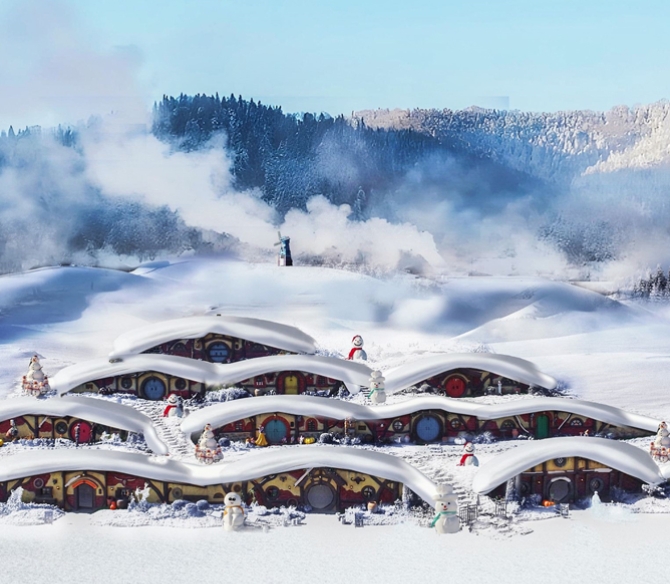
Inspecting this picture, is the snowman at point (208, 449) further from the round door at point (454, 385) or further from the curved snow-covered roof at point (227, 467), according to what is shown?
the round door at point (454, 385)

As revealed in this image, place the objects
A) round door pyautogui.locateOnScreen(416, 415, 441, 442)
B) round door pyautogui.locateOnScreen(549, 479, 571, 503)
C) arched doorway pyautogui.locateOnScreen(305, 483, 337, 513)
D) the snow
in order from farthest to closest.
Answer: round door pyautogui.locateOnScreen(416, 415, 441, 442) < round door pyautogui.locateOnScreen(549, 479, 571, 503) < arched doorway pyautogui.locateOnScreen(305, 483, 337, 513) < the snow

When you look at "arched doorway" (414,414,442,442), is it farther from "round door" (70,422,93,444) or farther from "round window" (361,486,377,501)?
"round door" (70,422,93,444)

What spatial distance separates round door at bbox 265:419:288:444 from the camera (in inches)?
730

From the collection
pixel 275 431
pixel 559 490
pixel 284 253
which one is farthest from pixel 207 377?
pixel 284 253

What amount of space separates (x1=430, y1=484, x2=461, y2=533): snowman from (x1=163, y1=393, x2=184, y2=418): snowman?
238 inches

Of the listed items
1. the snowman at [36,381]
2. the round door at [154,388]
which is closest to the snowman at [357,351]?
the round door at [154,388]

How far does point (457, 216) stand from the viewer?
30266mm

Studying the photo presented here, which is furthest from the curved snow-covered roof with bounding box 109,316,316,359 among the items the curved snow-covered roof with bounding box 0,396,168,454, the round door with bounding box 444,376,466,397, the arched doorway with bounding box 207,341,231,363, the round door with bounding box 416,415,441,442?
the round door with bounding box 416,415,441,442

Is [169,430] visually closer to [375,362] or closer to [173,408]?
[173,408]

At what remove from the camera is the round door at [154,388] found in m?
21.1

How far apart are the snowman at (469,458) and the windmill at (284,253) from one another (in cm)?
1178

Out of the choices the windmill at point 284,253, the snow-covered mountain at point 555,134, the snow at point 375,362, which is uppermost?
the snow-covered mountain at point 555,134

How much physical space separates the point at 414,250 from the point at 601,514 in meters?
14.3

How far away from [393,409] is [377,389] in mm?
1294
